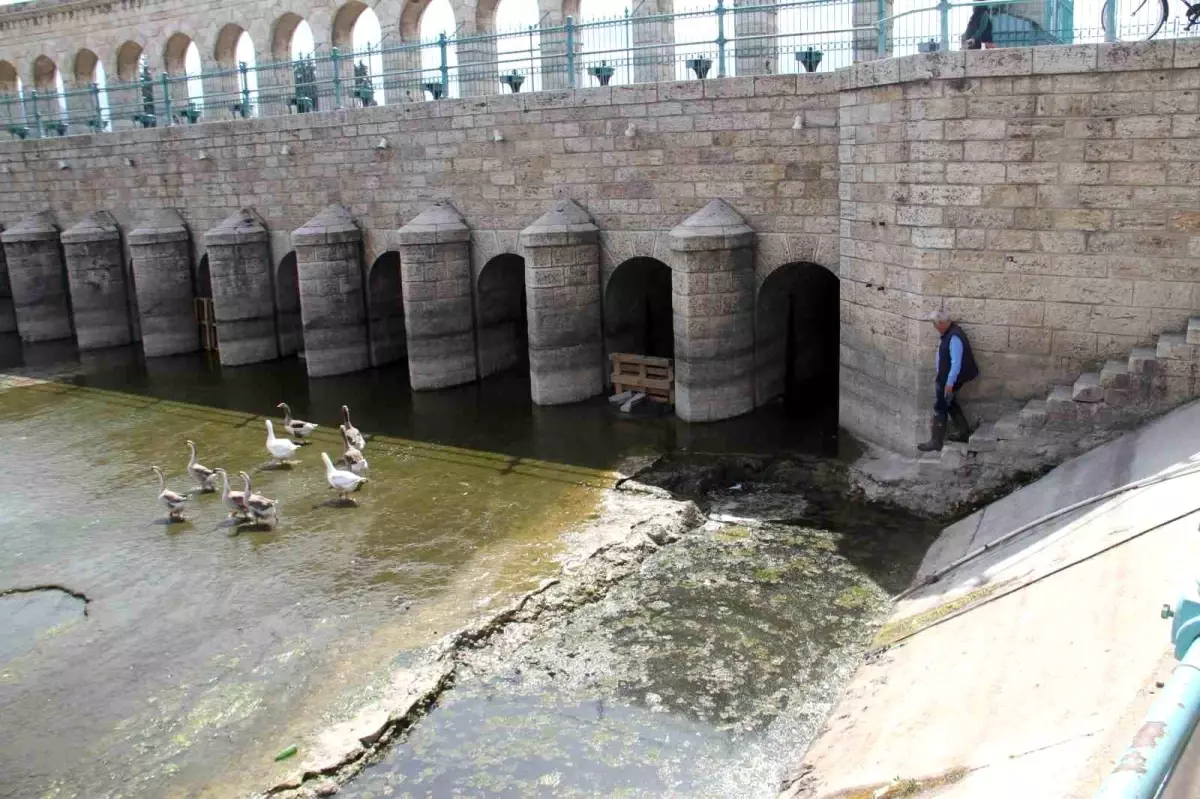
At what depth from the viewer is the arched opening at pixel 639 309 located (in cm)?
1616

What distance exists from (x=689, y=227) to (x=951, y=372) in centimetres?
451

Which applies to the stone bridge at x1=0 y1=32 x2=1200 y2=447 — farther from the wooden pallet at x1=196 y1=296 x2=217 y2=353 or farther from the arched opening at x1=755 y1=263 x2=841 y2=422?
the wooden pallet at x1=196 y1=296 x2=217 y2=353

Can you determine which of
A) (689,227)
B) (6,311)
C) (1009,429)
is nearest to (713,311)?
(689,227)

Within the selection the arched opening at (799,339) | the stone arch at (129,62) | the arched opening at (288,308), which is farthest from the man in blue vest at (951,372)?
the stone arch at (129,62)

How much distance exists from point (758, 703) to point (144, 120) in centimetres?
2118

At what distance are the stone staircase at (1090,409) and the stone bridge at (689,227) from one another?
1.36 ft

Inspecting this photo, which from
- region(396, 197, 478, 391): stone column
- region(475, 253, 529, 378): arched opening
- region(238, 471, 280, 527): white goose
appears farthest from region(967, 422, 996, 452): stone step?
region(396, 197, 478, 391): stone column

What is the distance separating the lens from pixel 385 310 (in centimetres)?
1925

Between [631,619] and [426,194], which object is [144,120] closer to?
[426,194]

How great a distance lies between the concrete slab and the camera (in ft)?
16.0

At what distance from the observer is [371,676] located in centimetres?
793

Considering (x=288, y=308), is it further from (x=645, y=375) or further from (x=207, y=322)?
(x=645, y=375)

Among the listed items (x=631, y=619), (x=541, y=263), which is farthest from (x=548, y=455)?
(x=631, y=619)

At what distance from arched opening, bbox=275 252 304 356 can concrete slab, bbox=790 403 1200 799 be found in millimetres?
15395
